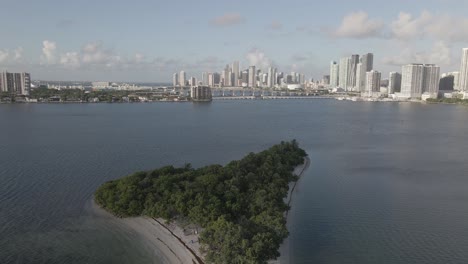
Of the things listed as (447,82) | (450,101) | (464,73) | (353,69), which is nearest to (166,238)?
(450,101)

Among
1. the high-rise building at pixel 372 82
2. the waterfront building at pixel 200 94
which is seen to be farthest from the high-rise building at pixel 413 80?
the waterfront building at pixel 200 94

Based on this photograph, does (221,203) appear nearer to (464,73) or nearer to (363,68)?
(464,73)

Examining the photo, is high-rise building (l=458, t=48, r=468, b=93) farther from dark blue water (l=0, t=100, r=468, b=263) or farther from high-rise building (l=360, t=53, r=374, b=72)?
dark blue water (l=0, t=100, r=468, b=263)

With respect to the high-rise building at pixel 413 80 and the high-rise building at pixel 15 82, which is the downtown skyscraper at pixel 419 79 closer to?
the high-rise building at pixel 413 80

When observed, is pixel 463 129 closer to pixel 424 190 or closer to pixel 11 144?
pixel 424 190

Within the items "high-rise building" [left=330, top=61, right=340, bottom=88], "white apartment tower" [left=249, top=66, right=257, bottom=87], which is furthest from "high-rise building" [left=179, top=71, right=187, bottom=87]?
"high-rise building" [left=330, top=61, right=340, bottom=88]

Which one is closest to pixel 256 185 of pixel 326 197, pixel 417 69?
pixel 326 197
